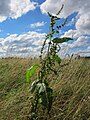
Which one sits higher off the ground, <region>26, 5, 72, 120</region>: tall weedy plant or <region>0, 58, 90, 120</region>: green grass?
<region>26, 5, 72, 120</region>: tall weedy plant

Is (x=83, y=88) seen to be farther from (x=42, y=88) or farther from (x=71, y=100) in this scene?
(x=42, y=88)

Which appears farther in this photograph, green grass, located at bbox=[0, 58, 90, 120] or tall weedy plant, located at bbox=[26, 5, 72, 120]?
green grass, located at bbox=[0, 58, 90, 120]

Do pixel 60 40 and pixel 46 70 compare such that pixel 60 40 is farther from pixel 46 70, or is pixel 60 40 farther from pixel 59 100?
pixel 59 100

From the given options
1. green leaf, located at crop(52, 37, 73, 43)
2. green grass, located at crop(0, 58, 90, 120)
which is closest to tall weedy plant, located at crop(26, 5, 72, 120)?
green leaf, located at crop(52, 37, 73, 43)

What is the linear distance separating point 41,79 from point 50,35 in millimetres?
429

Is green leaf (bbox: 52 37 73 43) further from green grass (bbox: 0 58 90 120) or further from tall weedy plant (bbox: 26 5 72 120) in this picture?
green grass (bbox: 0 58 90 120)

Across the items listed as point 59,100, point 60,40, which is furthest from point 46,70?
point 59,100

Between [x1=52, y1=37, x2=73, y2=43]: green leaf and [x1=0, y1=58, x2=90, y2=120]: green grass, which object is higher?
[x1=52, y1=37, x2=73, y2=43]: green leaf

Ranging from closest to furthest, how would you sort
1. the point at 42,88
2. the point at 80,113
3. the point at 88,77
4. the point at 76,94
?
the point at 42,88, the point at 80,113, the point at 76,94, the point at 88,77

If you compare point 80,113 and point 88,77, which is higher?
point 88,77

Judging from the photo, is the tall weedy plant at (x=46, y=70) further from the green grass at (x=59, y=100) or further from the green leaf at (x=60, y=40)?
the green grass at (x=59, y=100)

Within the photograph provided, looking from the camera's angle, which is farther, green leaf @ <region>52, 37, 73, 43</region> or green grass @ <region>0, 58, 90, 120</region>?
green grass @ <region>0, 58, 90, 120</region>

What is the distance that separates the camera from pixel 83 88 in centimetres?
476

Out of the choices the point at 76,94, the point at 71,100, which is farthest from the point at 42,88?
the point at 76,94
